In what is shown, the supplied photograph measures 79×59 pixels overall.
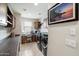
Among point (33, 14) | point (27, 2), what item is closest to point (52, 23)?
point (33, 14)

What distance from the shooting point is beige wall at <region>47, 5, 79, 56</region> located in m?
0.67

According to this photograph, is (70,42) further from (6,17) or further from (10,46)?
(6,17)

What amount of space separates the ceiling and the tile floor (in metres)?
0.31

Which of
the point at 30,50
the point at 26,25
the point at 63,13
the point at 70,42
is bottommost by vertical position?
the point at 30,50

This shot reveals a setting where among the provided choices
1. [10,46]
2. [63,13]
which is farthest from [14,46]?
[63,13]

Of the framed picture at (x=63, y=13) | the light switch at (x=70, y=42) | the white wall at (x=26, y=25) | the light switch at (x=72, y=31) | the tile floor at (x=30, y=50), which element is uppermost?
the framed picture at (x=63, y=13)

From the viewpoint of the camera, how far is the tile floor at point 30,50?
88cm

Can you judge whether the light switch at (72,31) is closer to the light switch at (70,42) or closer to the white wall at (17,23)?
the light switch at (70,42)

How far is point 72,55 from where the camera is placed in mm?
708

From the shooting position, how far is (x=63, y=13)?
0.79 meters

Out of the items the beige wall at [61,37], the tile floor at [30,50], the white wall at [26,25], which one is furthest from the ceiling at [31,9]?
the tile floor at [30,50]

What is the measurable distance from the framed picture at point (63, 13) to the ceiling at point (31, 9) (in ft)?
0.26

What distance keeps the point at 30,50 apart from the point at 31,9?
16.9 inches

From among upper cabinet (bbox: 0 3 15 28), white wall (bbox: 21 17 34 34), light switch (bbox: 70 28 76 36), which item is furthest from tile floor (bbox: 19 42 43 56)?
light switch (bbox: 70 28 76 36)
